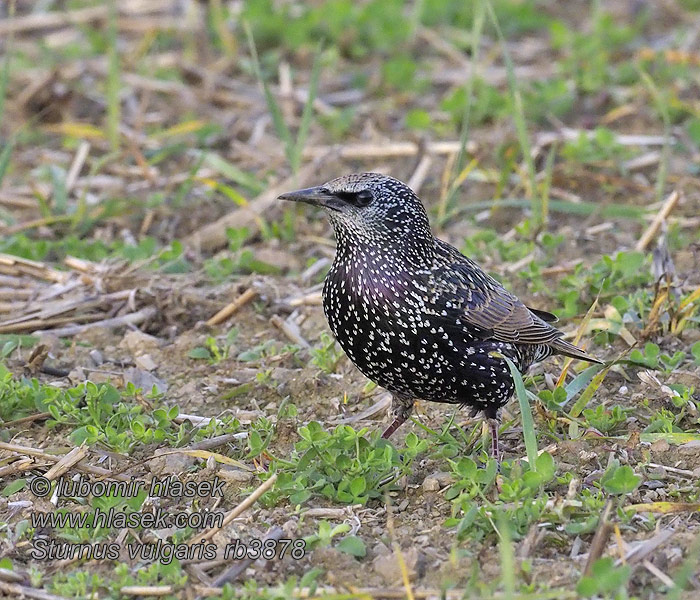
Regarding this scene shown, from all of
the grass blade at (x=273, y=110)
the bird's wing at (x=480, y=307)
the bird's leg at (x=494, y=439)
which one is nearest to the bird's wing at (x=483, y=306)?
the bird's wing at (x=480, y=307)

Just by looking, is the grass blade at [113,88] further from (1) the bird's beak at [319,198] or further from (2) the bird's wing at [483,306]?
(2) the bird's wing at [483,306]

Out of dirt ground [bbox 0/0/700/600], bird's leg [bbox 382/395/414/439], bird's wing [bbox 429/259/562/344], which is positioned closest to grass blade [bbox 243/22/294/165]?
dirt ground [bbox 0/0/700/600]

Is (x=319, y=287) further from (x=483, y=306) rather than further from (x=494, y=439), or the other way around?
(x=494, y=439)

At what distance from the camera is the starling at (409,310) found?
15.0 ft

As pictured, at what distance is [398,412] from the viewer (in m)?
4.96

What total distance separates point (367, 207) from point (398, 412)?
894mm

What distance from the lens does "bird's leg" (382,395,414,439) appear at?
16.1ft

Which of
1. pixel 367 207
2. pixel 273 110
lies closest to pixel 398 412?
pixel 367 207

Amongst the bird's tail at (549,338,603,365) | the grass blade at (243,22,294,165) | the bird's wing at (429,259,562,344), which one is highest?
the grass blade at (243,22,294,165)

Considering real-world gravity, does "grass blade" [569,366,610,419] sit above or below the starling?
below

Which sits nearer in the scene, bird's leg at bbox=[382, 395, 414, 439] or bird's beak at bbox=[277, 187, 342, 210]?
bird's beak at bbox=[277, 187, 342, 210]

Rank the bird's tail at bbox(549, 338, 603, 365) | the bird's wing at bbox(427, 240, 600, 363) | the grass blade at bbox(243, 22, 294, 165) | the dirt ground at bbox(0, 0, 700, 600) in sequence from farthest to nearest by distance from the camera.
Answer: the grass blade at bbox(243, 22, 294, 165)
the bird's tail at bbox(549, 338, 603, 365)
the bird's wing at bbox(427, 240, 600, 363)
the dirt ground at bbox(0, 0, 700, 600)

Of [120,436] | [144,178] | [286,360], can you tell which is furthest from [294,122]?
[120,436]

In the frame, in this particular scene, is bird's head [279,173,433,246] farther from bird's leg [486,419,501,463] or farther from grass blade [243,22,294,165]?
grass blade [243,22,294,165]
